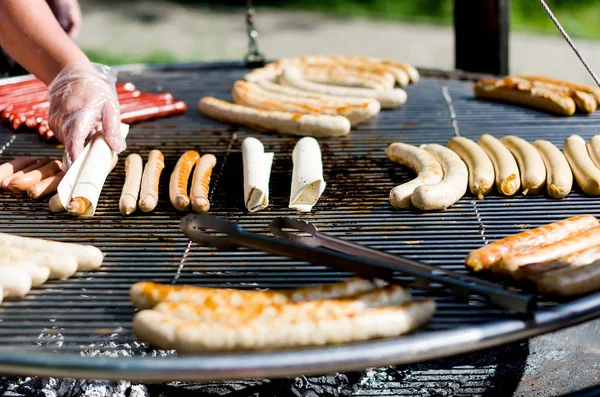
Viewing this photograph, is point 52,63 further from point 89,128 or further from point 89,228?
point 89,228

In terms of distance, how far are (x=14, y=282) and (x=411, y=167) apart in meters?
1.96

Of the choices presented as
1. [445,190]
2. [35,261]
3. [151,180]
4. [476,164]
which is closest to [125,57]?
[151,180]

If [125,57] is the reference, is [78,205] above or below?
above

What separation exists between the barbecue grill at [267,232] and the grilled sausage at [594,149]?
26 centimetres

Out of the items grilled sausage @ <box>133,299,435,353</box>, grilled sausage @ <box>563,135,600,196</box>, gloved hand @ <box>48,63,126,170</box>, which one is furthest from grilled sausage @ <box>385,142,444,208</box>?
gloved hand @ <box>48,63,126,170</box>

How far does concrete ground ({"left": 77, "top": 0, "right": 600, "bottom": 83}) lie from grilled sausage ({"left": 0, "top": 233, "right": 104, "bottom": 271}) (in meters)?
8.82

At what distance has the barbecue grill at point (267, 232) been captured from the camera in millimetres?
1957

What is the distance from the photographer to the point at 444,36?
503 inches

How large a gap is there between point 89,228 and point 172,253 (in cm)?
→ 48

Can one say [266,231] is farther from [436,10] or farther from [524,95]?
[436,10]

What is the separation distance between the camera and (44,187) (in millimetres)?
3441

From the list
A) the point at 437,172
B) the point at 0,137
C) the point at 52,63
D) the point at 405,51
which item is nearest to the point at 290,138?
the point at 437,172

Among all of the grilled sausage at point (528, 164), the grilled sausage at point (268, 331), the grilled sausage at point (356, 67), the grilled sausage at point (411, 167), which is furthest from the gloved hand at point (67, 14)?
the grilled sausage at point (268, 331)

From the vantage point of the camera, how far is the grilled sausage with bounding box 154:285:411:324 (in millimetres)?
2205
